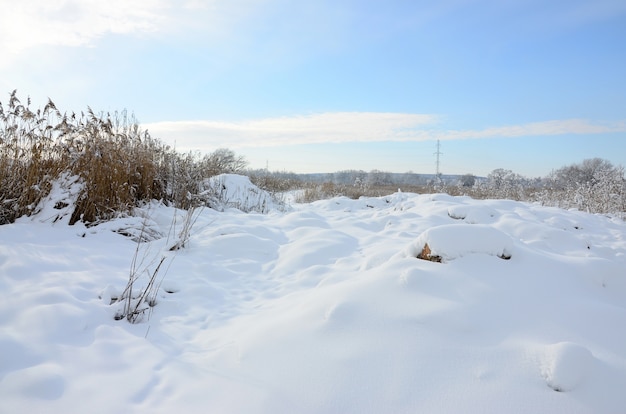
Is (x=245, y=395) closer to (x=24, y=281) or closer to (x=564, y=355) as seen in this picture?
(x=564, y=355)

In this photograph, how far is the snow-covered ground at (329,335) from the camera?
1.51 metres

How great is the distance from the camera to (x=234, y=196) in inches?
335

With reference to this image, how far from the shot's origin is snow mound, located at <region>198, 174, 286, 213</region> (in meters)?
7.42

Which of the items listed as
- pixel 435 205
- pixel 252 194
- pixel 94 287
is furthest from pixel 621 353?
pixel 252 194

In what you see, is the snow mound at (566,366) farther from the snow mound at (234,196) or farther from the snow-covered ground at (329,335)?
the snow mound at (234,196)

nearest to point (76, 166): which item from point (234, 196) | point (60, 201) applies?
point (60, 201)

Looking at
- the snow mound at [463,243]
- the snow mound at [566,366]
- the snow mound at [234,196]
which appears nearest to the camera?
the snow mound at [566,366]

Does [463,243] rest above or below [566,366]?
above

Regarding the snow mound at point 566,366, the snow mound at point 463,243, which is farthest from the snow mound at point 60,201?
the snow mound at point 566,366

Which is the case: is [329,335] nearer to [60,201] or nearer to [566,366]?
[566,366]

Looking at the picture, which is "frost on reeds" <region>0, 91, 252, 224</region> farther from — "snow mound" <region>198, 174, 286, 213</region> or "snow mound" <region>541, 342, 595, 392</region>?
"snow mound" <region>541, 342, 595, 392</region>

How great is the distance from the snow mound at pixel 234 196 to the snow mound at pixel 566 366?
634cm

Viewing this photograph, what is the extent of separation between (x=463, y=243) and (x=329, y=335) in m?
1.29

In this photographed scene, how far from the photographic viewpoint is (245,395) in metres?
1.59
